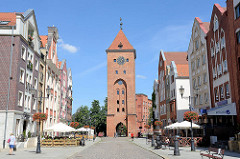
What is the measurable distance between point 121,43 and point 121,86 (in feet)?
42.9

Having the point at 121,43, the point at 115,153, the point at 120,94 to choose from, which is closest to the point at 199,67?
the point at 115,153

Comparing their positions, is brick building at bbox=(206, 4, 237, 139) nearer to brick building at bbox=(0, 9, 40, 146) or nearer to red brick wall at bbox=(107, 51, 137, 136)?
brick building at bbox=(0, 9, 40, 146)

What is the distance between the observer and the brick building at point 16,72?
89.5ft

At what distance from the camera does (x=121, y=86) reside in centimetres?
7512

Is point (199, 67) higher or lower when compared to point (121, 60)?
lower

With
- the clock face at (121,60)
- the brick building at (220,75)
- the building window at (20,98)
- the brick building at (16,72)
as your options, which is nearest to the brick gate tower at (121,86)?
the clock face at (121,60)

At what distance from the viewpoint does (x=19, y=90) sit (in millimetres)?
28938

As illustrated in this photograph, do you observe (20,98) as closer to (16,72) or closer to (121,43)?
(16,72)

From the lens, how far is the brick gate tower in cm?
7175

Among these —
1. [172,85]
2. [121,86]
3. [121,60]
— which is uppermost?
[121,60]

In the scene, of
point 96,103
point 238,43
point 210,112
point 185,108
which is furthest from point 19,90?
point 96,103

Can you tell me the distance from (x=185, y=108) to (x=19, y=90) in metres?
25.5

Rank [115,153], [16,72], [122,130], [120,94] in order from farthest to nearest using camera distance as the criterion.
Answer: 1. [122,130]
2. [120,94]
3. [16,72]
4. [115,153]

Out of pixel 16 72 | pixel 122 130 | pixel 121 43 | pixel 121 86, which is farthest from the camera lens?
pixel 122 130
